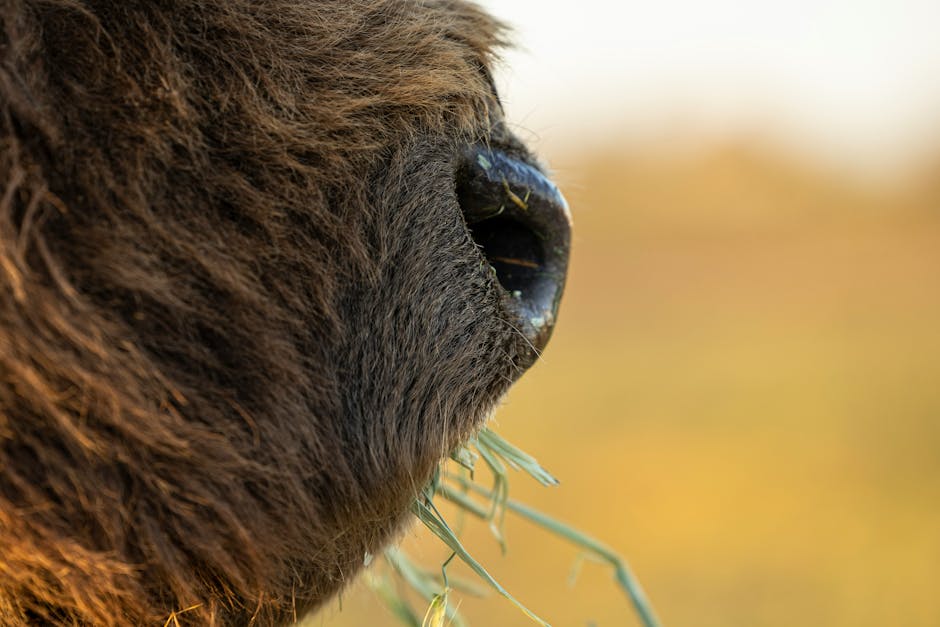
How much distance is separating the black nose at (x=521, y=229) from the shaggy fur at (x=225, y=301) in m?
0.05

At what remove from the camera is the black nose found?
1722mm

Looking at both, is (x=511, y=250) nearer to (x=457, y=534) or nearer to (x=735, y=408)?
(x=457, y=534)

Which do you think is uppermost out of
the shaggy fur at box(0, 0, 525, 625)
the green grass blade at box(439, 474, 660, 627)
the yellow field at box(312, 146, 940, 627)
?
the shaggy fur at box(0, 0, 525, 625)

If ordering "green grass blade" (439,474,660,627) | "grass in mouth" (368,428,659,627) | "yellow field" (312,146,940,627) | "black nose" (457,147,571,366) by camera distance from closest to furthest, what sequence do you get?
"black nose" (457,147,571,366)
"grass in mouth" (368,428,659,627)
"green grass blade" (439,474,660,627)
"yellow field" (312,146,940,627)

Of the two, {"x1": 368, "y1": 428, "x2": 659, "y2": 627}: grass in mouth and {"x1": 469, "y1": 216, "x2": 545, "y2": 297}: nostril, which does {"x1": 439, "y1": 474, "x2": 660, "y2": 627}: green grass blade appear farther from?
{"x1": 469, "y1": 216, "x2": 545, "y2": 297}: nostril

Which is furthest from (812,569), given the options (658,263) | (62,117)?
(658,263)

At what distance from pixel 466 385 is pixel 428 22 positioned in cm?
59

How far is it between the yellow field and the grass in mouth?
0.08m

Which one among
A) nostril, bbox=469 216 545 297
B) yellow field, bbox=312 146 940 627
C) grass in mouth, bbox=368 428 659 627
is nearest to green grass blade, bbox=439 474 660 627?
grass in mouth, bbox=368 428 659 627

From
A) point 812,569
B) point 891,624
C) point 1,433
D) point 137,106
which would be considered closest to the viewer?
point 1,433

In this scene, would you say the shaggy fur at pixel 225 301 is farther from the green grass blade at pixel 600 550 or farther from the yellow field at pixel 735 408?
the green grass blade at pixel 600 550

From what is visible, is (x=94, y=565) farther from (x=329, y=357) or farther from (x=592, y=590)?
(x=592, y=590)

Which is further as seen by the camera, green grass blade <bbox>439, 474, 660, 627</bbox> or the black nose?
green grass blade <bbox>439, 474, 660, 627</bbox>

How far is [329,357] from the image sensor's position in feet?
5.15
